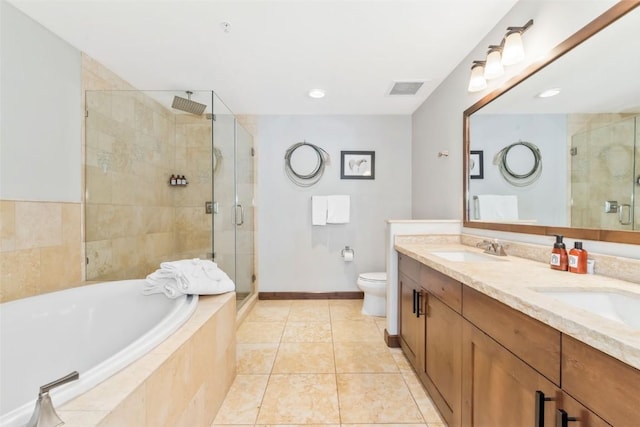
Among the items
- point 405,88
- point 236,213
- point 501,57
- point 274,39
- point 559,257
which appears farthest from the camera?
point 236,213

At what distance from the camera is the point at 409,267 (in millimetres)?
1812

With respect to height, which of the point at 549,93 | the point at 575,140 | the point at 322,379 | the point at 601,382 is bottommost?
the point at 322,379


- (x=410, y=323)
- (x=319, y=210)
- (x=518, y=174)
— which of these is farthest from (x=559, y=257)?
(x=319, y=210)

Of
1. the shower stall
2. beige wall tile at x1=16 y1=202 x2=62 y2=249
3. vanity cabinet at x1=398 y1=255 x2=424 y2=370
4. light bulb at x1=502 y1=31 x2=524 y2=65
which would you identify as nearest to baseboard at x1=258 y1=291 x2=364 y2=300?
the shower stall

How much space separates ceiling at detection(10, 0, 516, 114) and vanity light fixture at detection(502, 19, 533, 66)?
20 cm

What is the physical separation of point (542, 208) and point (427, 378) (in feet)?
3.54

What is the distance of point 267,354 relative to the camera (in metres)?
2.00

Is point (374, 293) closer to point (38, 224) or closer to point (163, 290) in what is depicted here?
point (163, 290)

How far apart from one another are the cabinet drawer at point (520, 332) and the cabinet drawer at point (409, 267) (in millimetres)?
600

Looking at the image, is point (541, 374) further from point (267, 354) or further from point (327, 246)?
point (327, 246)

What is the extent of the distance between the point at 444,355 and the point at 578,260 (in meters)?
0.68

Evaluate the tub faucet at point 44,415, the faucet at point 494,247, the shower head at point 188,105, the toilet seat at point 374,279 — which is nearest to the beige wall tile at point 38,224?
the shower head at point 188,105

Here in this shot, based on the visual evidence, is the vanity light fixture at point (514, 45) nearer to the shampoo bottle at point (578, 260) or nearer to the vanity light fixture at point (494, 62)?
the vanity light fixture at point (494, 62)

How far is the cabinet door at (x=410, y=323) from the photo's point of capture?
163 cm
